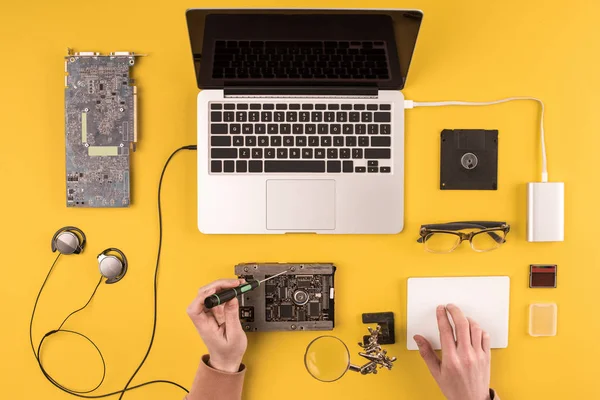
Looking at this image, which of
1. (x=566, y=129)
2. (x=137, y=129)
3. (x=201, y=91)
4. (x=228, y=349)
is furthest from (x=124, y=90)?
(x=566, y=129)

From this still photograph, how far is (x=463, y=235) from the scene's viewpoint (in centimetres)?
106

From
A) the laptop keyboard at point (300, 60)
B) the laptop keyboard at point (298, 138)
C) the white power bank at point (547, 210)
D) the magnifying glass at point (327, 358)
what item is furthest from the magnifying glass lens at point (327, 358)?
the laptop keyboard at point (300, 60)

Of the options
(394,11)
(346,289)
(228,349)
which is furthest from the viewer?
(346,289)

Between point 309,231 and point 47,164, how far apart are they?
735 millimetres

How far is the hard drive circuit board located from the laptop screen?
216mm

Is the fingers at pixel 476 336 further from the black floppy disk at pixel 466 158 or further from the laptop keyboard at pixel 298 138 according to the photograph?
the laptop keyboard at pixel 298 138

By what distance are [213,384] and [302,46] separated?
0.86 meters

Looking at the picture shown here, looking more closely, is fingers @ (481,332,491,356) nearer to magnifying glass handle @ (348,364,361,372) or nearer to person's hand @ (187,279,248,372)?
magnifying glass handle @ (348,364,361,372)

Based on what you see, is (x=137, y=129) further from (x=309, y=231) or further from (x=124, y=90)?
(x=309, y=231)

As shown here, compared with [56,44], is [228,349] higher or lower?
lower

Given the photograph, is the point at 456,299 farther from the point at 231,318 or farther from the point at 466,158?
the point at 231,318

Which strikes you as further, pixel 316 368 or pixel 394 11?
pixel 316 368

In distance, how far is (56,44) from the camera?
1065mm

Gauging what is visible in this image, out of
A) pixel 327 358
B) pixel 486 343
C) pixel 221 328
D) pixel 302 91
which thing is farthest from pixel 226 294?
pixel 486 343
